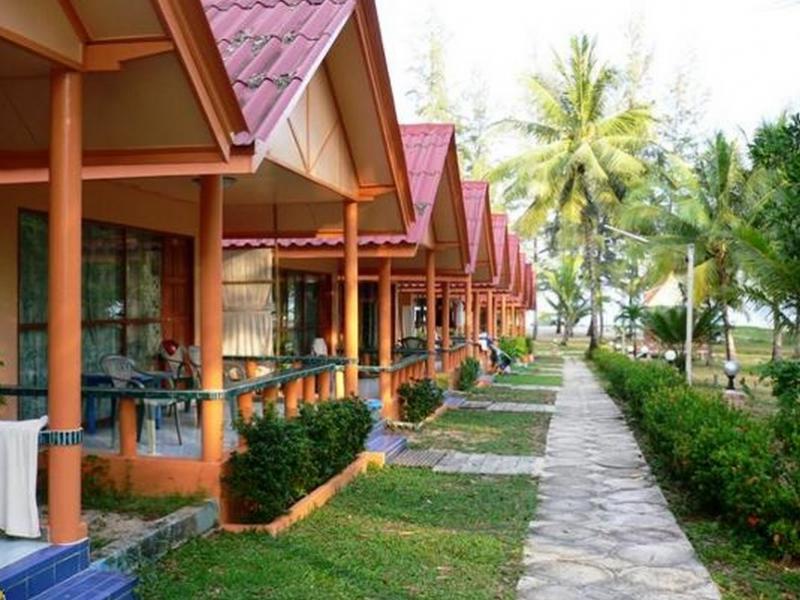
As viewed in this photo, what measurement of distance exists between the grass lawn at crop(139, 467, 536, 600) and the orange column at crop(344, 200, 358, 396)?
1852 mm

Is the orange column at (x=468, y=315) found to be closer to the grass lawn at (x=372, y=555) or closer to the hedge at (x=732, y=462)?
the hedge at (x=732, y=462)

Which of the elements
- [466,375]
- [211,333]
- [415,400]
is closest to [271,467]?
[211,333]

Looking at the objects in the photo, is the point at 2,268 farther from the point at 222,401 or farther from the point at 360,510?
the point at 360,510

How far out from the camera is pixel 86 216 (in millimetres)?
8422

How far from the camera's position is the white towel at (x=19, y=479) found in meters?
4.64

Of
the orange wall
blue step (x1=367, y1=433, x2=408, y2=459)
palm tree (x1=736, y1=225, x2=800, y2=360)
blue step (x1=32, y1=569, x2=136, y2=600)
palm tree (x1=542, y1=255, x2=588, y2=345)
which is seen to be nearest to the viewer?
blue step (x1=32, y1=569, x2=136, y2=600)

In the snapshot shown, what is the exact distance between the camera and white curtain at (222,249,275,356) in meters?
11.1

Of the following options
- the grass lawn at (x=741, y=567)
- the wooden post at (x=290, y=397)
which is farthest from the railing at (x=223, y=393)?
the grass lawn at (x=741, y=567)

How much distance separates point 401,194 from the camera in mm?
9805

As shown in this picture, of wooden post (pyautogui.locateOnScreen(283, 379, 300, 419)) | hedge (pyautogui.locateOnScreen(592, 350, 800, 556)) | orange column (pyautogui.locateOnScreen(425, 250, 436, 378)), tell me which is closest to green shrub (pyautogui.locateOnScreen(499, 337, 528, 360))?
orange column (pyautogui.locateOnScreen(425, 250, 436, 378))

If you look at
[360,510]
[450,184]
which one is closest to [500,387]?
[450,184]

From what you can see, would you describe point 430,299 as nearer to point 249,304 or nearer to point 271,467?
point 249,304

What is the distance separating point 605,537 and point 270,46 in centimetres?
473

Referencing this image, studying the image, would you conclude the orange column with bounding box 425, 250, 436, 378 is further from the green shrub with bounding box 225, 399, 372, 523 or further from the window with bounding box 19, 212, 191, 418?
the green shrub with bounding box 225, 399, 372, 523
